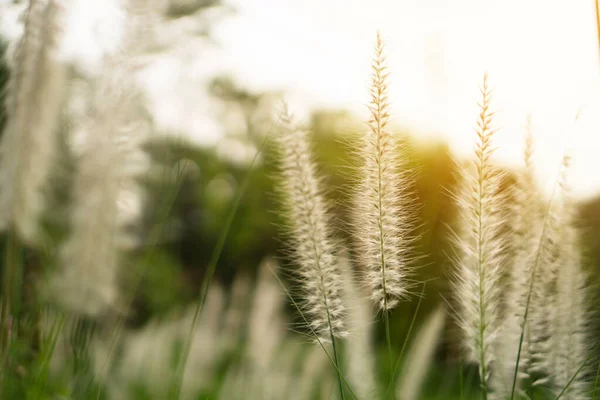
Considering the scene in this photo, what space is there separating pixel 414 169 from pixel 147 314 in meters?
9.74

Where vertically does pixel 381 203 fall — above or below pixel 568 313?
above

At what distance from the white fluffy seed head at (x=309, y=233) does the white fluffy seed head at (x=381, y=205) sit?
0.07 m

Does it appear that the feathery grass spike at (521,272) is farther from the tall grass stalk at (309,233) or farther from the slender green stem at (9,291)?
the slender green stem at (9,291)

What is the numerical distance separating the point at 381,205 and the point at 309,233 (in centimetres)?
16

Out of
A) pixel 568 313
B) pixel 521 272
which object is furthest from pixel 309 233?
pixel 568 313

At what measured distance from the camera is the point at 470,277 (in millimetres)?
1147

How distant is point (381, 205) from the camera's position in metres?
1.16

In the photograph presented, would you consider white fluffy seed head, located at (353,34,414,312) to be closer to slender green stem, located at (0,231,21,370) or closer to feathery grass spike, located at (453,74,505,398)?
feathery grass spike, located at (453,74,505,398)

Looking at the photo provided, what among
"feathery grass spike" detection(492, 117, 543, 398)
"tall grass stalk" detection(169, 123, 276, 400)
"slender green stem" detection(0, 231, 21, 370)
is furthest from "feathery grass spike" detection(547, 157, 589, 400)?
"slender green stem" detection(0, 231, 21, 370)

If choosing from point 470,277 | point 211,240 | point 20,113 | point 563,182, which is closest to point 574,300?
point 563,182

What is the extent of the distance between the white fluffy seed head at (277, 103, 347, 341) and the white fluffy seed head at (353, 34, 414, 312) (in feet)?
0.24

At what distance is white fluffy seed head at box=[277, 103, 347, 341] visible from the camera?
118 cm

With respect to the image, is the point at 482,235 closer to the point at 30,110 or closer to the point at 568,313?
the point at 568,313

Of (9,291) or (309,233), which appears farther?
(9,291)
